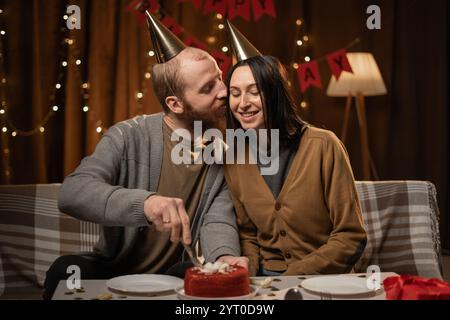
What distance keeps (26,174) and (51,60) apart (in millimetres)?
659

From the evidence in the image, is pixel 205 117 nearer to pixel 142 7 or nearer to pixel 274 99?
pixel 274 99

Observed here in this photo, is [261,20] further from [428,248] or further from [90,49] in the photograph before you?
[428,248]

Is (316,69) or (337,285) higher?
(316,69)

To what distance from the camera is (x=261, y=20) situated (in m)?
4.54

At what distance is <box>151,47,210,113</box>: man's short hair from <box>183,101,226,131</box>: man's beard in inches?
1.9

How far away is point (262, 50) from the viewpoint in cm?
455

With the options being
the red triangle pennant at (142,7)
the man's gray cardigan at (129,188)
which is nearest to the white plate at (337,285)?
the man's gray cardigan at (129,188)

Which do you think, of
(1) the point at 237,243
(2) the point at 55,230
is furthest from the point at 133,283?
(2) the point at 55,230

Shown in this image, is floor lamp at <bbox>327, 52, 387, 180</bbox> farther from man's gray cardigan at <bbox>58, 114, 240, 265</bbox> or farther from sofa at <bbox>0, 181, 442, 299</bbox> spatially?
man's gray cardigan at <bbox>58, 114, 240, 265</bbox>

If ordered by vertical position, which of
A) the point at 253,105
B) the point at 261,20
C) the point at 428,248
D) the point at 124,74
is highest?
the point at 261,20

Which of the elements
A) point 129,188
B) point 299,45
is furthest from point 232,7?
point 129,188

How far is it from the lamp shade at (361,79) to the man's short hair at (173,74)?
2303 millimetres

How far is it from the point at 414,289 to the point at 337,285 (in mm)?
213
